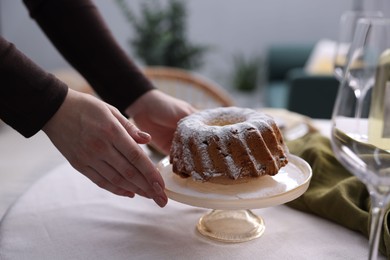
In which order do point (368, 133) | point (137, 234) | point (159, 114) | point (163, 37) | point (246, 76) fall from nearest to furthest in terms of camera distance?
point (368, 133) → point (137, 234) → point (159, 114) → point (163, 37) → point (246, 76)

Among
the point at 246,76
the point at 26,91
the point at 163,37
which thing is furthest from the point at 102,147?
the point at 246,76

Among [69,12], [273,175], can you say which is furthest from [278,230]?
[69,12]

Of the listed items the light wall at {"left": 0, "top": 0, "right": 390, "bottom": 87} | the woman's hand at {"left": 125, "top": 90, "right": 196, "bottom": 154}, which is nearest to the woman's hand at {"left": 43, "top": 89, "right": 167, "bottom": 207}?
the woman's hand at {"left": 125, "top": 90, "right": 196, "bottom": 154}

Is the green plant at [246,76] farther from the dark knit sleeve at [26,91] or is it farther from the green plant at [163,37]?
the dark knit sleeve at [26,91]

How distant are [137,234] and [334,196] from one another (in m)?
0.32

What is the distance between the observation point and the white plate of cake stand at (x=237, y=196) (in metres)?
0.71

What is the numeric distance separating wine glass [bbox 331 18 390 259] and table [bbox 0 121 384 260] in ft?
0.62

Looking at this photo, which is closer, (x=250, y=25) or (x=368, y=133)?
(x=368, y=133)

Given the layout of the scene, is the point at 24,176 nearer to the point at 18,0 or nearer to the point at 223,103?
the point at 223,103

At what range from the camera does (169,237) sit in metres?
0.76

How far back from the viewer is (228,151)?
78 cm

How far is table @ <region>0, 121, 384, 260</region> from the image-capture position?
2.37 feet

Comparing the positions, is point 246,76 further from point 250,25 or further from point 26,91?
point 26,91

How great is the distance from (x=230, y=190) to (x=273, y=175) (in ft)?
0.28
